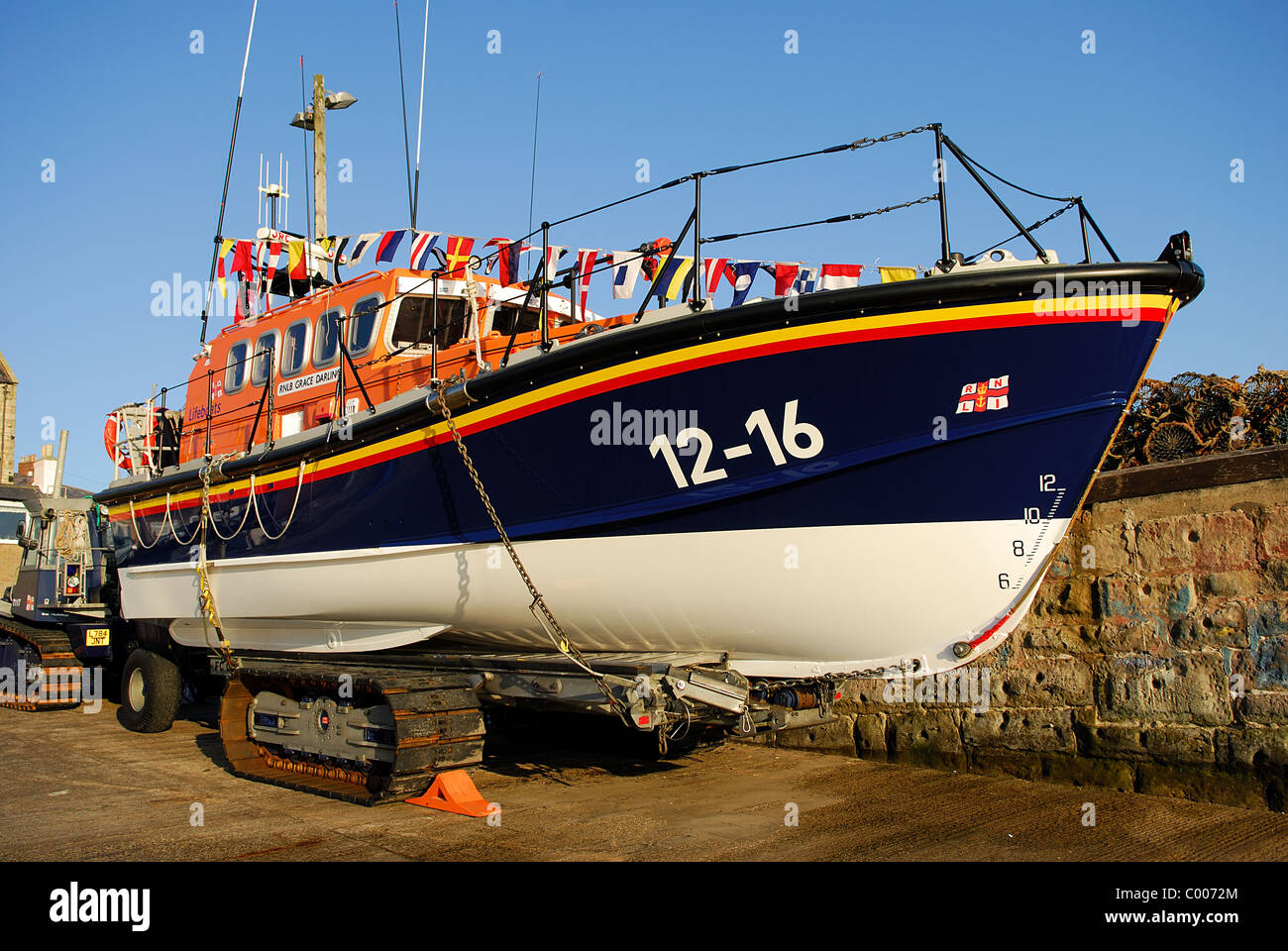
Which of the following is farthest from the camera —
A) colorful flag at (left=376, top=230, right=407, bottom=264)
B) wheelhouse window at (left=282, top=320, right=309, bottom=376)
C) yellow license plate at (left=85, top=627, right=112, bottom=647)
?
yellow license plate at (left=85, top=627, right=112, bottom=647)

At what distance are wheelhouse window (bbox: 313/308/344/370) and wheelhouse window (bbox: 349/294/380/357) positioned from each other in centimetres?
20

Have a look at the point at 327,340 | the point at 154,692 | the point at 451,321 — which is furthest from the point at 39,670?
the point at 451,321

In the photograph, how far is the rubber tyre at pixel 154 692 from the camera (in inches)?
353

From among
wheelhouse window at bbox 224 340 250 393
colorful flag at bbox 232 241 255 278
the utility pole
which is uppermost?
the utility pole

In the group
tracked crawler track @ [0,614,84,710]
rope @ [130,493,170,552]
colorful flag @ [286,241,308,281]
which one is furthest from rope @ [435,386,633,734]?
tracked crawler track @ [0,614,84,710]

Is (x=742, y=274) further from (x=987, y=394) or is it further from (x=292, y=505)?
(x=292, y=505)

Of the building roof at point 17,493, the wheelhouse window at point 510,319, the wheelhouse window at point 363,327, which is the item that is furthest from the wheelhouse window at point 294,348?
the building roof at point 17,493

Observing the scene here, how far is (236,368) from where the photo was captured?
8.48 metres

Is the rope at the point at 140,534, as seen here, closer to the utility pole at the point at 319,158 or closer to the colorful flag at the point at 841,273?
the utility pole at the point at 319,158

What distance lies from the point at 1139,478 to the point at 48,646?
10916 millimetres

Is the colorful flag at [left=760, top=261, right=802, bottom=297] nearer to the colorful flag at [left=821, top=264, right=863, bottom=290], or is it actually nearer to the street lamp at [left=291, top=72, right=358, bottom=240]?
the colorful flag at [left=821, top=264, right=863, bottom=290]

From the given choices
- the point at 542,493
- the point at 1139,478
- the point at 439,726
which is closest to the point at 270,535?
the point at 439,726

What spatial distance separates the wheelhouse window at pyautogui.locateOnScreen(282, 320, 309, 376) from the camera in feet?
25.2
